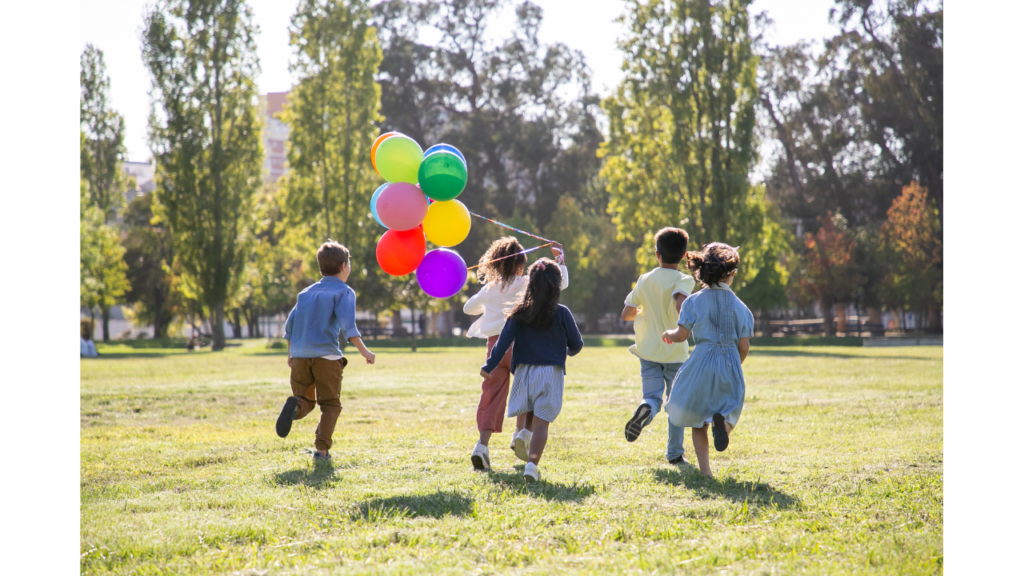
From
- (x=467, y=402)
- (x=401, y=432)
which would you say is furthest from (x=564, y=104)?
(x=401, y=432)

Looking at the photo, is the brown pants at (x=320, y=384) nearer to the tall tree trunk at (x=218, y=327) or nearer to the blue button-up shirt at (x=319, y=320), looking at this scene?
the blue button-up shirt at (x=319, y=320)

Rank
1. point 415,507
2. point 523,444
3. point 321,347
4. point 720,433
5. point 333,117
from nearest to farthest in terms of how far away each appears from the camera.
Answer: point 415,507 → point 720,433 → point 523,444 → point 321,347 → point 333,117

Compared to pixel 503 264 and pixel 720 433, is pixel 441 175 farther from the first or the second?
pixel 720 433

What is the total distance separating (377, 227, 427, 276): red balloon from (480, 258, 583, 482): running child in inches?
61.6

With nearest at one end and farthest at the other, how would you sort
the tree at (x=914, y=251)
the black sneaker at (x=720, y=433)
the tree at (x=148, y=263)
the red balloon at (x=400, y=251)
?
the black sneaker at (x=720, y=433), the red balloon at (x=400, y=251), the tree at (x=914, y=251), the tree at (x=148, y=263)

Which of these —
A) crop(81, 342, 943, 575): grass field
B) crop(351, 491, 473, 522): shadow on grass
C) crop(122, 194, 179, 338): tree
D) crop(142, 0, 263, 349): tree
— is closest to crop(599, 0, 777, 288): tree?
crop(142, 0, 263, 349): tree

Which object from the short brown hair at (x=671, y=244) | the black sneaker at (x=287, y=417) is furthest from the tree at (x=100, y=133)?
the short brown hair at (x=671, y=244)

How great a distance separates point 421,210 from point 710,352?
8.65 ft

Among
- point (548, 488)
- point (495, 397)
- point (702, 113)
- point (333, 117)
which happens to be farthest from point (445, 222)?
point (333, 117)

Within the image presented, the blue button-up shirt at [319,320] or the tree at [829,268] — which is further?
the tree at [829,268]

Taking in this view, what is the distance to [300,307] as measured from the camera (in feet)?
19.6

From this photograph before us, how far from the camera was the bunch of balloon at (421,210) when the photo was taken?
6430 millimetres

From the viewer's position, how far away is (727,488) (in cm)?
471

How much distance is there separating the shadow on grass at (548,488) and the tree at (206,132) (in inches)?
1124
